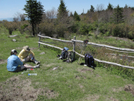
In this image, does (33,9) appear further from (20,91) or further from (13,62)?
(20,91)

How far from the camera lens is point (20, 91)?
144 inches

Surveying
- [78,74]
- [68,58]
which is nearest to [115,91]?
[78,74]

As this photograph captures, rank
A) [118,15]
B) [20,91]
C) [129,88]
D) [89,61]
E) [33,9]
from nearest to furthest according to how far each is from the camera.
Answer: [20,91], [129,88], [89,61], [33,9], [118,15]

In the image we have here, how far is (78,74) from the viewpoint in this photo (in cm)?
488

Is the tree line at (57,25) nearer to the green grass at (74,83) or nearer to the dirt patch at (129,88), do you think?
the green grass at (74,83)

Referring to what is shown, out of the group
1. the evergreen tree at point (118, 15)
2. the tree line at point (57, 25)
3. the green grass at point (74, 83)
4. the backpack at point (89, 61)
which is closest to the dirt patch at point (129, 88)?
the green grass at point (74, 83)

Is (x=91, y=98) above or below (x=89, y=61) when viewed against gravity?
below

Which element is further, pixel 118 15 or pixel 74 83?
pixel 118 15

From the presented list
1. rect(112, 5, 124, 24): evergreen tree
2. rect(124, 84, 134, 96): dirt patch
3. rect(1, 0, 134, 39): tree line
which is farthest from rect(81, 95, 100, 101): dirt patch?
rect(112, 5, 124, 24): evergreen tree

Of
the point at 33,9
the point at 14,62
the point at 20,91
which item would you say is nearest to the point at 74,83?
the point at 20,91

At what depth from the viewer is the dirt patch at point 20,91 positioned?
132 inches

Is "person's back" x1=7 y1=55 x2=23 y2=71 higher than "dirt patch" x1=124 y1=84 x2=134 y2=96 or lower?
higher

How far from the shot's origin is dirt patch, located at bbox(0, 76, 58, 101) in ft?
11.0

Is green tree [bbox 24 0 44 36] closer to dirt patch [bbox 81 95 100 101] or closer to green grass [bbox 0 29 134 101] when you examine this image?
green grass [bbox 0 29 134 101]
